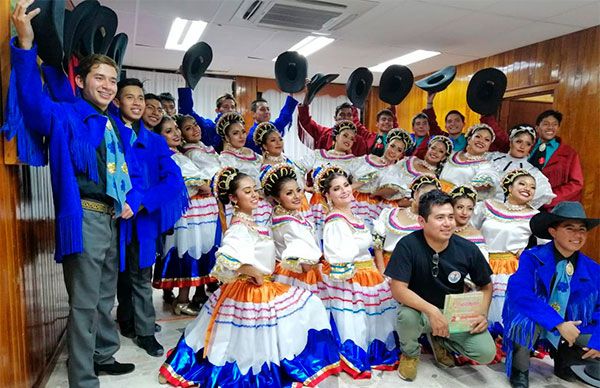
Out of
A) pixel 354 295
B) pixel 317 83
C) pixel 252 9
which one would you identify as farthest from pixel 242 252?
pixel 252 9

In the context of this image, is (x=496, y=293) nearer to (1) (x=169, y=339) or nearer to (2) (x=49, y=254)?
(1) (x=169, y=339)

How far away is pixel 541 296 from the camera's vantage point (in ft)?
8.12

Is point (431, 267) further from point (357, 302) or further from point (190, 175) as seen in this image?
point (190, 175)

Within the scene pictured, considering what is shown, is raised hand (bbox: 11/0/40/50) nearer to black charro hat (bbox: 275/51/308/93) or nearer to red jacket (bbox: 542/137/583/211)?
black charro hat (bbox: 275/51/308/93)

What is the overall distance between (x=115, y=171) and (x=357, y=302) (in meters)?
1.60

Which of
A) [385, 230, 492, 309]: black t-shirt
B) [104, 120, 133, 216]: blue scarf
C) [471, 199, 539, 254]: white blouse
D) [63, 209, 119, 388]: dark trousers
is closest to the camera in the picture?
[63, 209, 119, 388]: dark trousers

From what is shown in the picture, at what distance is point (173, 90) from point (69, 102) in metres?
6.43

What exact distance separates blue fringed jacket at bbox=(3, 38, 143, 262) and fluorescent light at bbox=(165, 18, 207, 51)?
131 inches

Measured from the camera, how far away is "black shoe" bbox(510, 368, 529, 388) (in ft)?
8.20

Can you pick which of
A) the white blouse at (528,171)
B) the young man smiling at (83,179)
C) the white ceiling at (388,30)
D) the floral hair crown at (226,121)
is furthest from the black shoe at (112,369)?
the white ceiling at (388,30)

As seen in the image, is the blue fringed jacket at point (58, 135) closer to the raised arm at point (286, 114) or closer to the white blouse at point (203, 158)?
the white blouse at point (203, 158)

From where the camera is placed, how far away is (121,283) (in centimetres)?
307

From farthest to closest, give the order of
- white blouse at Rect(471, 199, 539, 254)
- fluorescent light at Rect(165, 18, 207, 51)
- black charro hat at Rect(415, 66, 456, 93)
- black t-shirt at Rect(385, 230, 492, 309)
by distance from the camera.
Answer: fluorescent light at Rect(165, 18, 207, 51), black charro hat at Rect(415, 66, 456, 93), white blouse at Rect(471, 199, 539, 254), black t-shirt at Rect(385, 230, 492, 309)

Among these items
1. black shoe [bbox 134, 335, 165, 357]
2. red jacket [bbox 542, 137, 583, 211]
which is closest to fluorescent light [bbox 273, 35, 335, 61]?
red jacket [bbox 542, 137, 583, 211]
